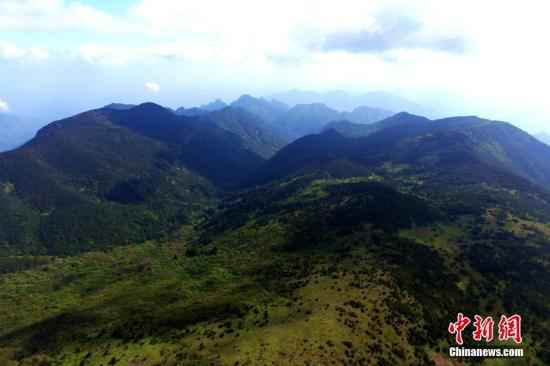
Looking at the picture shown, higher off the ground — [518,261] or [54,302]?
[518,261]

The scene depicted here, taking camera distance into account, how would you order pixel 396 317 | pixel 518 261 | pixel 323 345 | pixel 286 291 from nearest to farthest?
pixel 323 345, pixel 396 317, pixel 286 291, pixel 518 261

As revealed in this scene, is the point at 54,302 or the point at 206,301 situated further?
the point at 54,302

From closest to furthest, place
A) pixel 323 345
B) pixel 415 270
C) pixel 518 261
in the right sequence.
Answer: pixel 323 345 < pixel 415 270 < pixel 518 261

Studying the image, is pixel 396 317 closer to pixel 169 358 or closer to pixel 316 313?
pixel 316 313

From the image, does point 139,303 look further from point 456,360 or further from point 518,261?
point 518,261

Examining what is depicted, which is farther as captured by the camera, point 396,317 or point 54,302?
point 54,302

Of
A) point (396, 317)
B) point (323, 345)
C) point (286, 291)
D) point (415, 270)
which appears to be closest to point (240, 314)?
point (286, 291)

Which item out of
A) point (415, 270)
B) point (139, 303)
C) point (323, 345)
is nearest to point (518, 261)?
point (415, 270)

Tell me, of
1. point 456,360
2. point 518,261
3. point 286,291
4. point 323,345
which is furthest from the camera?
point 518,261

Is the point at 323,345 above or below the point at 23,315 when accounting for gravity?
above
